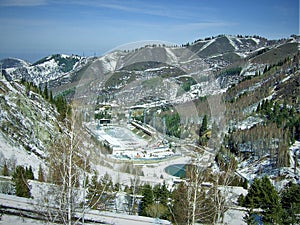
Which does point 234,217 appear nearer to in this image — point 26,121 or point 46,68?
point 26,121

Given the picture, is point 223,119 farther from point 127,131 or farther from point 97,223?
point 97,223

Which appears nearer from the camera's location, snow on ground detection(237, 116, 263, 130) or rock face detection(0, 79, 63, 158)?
rock face detection(0, 79, 63, 158)

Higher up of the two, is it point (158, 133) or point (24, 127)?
point (158, 133)

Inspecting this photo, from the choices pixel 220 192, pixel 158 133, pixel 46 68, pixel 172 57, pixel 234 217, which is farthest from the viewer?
pixel 46 68

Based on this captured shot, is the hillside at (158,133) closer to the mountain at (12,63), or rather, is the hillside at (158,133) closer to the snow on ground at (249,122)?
the snow on ground at (249,122)

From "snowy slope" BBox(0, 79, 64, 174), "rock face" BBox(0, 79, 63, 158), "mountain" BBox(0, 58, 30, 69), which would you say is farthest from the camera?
"mountain" BBox(0, 58, 30, 69)

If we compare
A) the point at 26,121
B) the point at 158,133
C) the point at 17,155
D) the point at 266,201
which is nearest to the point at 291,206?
the point at 266,201

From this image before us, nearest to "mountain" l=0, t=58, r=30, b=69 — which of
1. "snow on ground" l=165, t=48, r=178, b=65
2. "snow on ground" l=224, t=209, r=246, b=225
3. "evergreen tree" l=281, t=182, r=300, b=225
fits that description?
"snow on ground" l=165, t=48, r=178, b=65

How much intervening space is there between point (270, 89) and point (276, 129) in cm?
888

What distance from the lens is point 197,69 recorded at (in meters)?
39.8

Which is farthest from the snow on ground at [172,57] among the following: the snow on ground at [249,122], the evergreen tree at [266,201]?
the evergreen tree at [266,201]

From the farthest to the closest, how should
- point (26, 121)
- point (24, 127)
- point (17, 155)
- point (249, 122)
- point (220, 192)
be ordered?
point (249, 122) < point (26, 121) < point (24, 127) < point (17, 155) < point (220, 192)

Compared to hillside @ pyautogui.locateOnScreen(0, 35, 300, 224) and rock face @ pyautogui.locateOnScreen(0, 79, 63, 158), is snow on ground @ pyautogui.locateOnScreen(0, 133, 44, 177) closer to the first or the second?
hillside @ pyautogui.locateOnScreen(0, 35, 300, 224)

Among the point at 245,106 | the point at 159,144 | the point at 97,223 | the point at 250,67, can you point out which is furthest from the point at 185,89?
the point at 97,223
